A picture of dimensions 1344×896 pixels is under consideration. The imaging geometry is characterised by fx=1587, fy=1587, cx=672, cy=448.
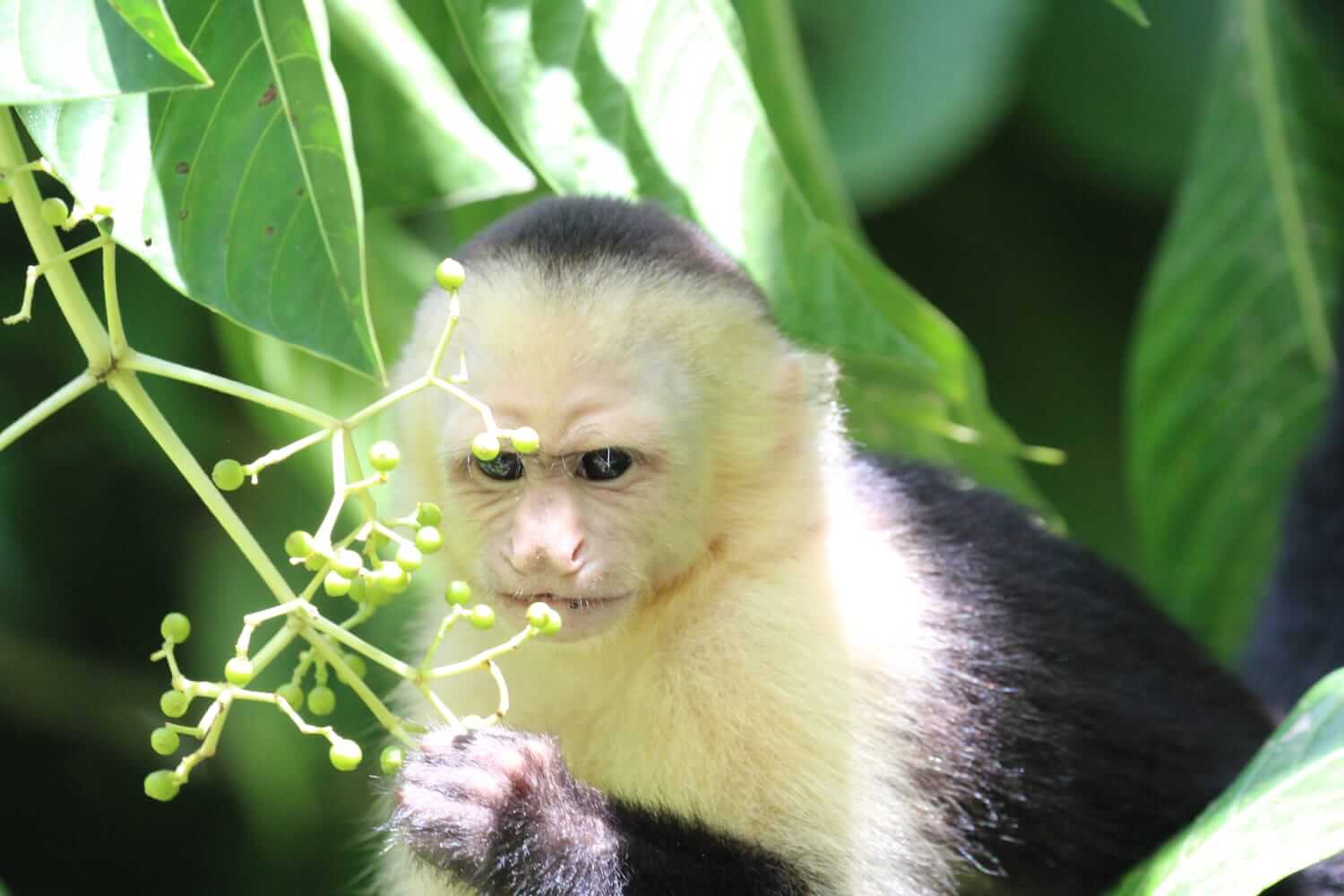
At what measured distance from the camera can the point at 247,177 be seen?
1.15m

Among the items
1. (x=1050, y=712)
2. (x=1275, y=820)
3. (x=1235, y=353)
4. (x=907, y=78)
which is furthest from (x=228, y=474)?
(x=907, y=78)

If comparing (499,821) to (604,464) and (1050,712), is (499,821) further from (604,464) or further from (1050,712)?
(1050,712)

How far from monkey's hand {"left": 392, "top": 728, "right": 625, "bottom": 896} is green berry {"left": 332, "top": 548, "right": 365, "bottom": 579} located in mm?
273

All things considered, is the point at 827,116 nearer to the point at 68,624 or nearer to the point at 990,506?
the point at 990,506

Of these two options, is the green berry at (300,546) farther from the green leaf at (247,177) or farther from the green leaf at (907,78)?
the green leaf at (907,78)

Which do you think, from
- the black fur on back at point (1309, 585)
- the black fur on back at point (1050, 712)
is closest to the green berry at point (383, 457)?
the black fur on back at point (1050, 712)

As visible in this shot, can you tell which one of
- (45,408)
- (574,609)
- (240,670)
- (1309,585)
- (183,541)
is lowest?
(183,541)

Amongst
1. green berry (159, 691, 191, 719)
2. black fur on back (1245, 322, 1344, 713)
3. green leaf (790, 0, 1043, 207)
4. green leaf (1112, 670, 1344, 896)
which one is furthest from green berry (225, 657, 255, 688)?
green leaf (790, 0, 1043, 207)

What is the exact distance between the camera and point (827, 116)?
2832 mm

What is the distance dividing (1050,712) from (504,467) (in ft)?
2.03

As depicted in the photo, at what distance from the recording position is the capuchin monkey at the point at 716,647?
1.31 metres

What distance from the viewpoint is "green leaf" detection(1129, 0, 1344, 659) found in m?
2.27

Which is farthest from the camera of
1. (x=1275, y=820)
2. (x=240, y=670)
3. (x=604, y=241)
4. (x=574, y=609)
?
(x=604, y=241)

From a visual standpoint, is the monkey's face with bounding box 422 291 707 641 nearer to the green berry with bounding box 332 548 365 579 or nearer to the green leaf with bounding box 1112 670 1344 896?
the green berry with bounding box 332 548 365 579
